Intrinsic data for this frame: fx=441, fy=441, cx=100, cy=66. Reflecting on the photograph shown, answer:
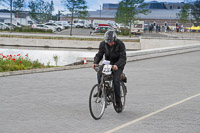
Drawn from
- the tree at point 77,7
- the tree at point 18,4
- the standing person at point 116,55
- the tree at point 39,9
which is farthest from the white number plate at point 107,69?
the tree at point 39,9

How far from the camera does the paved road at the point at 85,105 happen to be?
6.93m

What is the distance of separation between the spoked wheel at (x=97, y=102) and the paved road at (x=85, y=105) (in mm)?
132

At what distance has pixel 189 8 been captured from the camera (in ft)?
269

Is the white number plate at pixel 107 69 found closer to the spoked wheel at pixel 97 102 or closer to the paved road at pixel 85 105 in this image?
the spoked wheel at pixel 97 102

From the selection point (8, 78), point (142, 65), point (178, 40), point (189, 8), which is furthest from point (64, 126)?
point (189, 8)

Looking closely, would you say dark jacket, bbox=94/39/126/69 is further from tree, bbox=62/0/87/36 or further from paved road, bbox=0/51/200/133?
tree, bbox=62/0/87/36

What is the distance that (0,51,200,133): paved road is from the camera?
693 centimetres

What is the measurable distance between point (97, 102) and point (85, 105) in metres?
1.61

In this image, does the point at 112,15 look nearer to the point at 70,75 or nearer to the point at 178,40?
the point at 178,40

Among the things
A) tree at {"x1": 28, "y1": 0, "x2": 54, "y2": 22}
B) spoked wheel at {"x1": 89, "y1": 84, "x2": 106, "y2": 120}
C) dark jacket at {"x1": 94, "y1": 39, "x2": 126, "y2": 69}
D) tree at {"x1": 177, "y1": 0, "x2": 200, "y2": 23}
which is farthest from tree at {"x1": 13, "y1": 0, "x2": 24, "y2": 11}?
spoked wheel at {"x1": 89, "y1": 84, "x2": 106, "y2": 120}

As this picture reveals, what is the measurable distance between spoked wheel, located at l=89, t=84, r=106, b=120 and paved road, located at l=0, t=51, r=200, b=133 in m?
0.13

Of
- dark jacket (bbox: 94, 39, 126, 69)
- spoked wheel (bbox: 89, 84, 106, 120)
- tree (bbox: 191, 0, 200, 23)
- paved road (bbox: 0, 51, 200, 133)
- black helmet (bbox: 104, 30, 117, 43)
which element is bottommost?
paved road (bbox: 0, 51, 200, 133)

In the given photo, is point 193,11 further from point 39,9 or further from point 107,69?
point 107,69

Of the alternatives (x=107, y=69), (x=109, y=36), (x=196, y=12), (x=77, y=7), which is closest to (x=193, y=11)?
(x=196, y=12)
